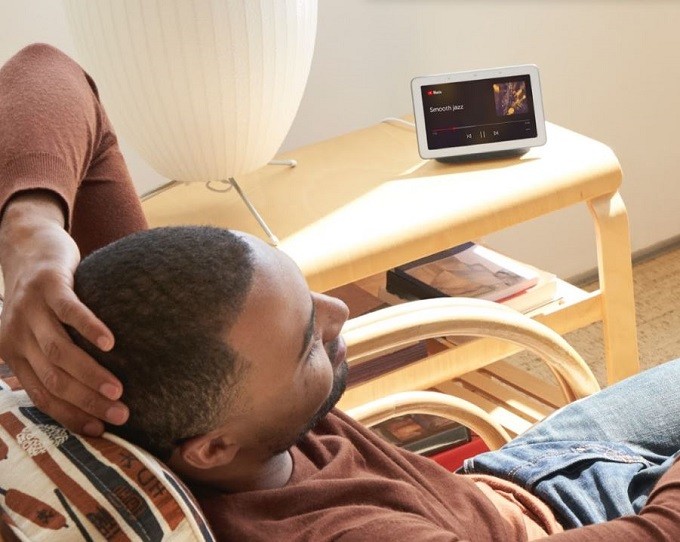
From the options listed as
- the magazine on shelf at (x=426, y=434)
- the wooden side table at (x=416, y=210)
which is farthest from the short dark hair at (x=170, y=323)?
the magazine on shelf at (x=426, y=434)

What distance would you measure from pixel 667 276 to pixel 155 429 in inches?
80.2

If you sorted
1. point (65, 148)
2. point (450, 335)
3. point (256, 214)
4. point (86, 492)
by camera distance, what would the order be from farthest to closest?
point (256, 214) → point (450, 335) → point (65, 148) → point (86, 492)

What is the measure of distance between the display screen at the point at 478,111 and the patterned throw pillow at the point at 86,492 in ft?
3.50

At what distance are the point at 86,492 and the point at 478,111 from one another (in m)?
1.16

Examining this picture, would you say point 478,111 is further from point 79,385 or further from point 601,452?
point 79,385

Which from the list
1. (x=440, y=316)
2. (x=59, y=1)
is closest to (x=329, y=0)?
(x=59, y=1)

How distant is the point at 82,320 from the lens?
2.52 ft

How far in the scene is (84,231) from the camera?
1.17 meters

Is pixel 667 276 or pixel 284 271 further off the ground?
pixel 284 271

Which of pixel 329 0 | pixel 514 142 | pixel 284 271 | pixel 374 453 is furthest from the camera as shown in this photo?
pixel 329 0

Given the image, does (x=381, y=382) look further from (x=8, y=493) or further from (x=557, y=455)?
(x=8, y=493)

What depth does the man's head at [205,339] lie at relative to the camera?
2.57 feet

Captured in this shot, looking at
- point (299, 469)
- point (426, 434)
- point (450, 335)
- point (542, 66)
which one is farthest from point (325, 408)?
point (542, 66)

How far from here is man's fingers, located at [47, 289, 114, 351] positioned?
0.76m
